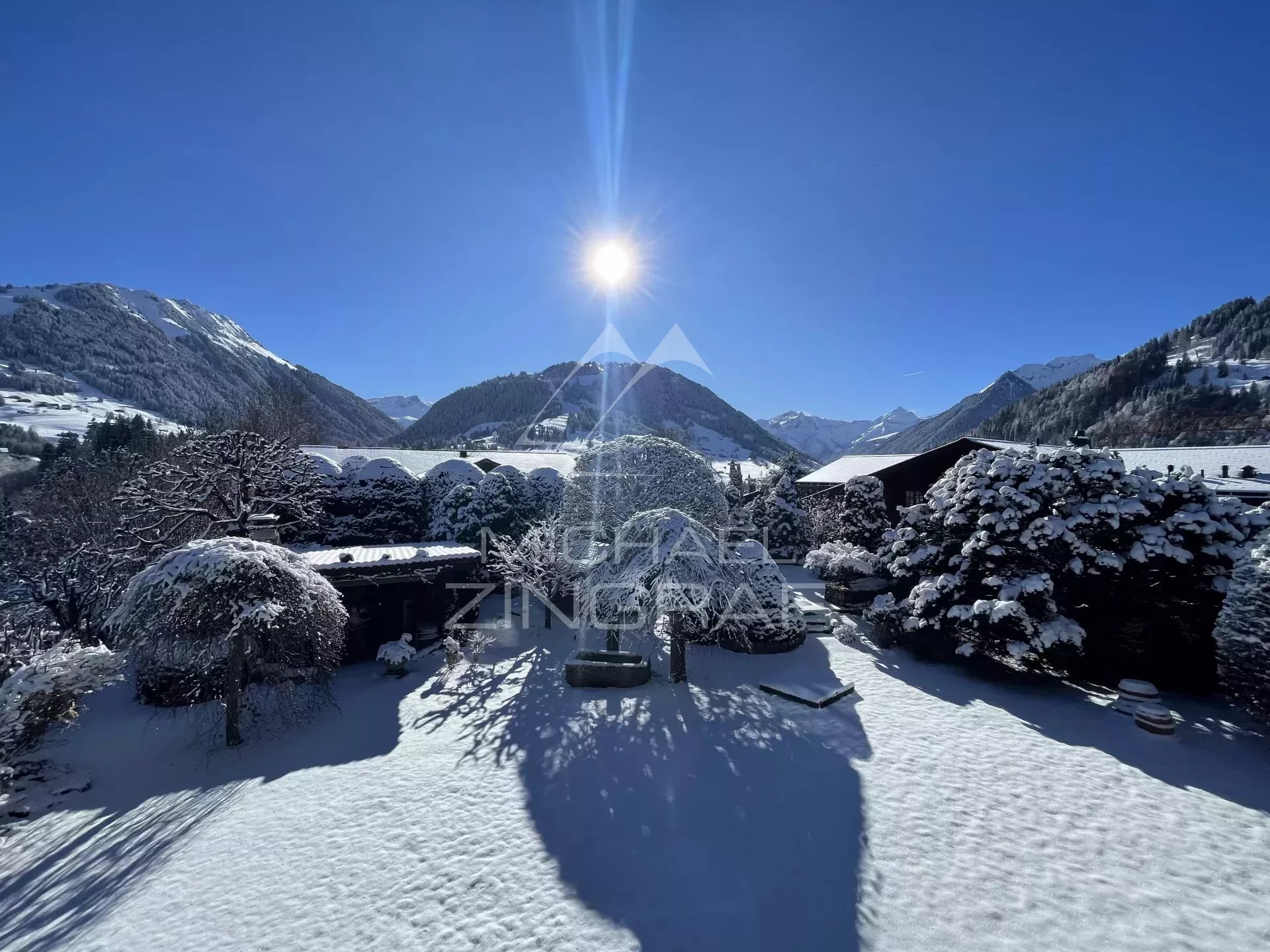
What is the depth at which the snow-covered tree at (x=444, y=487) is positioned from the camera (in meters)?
19.7

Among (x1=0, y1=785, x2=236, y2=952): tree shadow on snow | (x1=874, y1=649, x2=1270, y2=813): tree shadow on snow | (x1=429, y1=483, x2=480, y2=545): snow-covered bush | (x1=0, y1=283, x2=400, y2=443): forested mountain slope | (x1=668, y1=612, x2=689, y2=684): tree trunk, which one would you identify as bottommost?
(x1=0, y1=785, x2=236, y2=952): tree shadow on snow

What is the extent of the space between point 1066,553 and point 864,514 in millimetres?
12221

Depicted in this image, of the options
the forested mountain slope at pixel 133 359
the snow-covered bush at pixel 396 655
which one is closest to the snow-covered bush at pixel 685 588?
the snow-covered bush at pixel 396 655

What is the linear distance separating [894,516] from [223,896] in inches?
1004

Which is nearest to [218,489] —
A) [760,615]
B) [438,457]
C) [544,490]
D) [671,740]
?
[544,490]

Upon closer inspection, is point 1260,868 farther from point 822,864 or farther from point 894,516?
point 894,516

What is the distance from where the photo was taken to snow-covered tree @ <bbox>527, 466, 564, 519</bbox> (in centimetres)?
2094

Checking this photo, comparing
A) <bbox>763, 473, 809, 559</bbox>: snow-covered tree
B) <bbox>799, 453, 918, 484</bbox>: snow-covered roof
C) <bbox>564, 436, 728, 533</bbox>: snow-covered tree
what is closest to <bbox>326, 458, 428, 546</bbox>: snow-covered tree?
<bbox>564, 436, 728, 533</bbox>: snow-covered tree

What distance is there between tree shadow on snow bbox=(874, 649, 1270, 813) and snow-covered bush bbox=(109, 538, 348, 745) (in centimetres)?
1291

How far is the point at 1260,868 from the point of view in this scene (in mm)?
5820

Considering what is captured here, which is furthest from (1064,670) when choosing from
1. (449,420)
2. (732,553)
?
(449,420)

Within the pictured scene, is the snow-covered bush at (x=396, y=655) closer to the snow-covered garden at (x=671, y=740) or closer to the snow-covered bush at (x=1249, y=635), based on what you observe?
the snow-covered garden at (x=671, y=740)

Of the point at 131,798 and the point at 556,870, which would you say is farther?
the point at 131,798

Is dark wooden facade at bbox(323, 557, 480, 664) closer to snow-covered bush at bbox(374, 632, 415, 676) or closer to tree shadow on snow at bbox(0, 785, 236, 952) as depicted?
snow-covered bush at bbox(374, 632, 415, 676)
